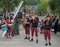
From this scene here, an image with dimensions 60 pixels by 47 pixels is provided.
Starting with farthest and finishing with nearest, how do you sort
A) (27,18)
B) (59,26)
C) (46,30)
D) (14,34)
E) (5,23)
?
(59,26), (14,34), (5,23), (27,18), (46,30)

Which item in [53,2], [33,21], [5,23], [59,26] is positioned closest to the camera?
[33,21]

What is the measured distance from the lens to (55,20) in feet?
106

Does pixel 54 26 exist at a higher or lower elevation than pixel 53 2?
lower

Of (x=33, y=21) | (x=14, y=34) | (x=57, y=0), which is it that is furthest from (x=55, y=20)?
(x=33, y=21)

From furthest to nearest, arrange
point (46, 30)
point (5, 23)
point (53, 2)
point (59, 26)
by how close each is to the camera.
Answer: point (59, 26), point (53, 2), point (5, 23), point (46, 30)

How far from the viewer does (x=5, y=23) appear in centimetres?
2444

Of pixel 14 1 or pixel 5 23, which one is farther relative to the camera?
pixel 14 1

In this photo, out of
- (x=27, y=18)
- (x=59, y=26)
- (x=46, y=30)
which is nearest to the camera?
(x=46, y=30)

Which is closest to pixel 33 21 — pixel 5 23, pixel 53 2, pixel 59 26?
pixel 5 23

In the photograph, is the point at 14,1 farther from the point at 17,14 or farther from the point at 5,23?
the point at 5,23

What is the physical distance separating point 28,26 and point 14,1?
103 ft

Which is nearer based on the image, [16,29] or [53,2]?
[16,29]

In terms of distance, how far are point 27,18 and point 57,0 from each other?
7257mm

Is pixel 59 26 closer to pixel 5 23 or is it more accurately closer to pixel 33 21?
pixel 5 23
